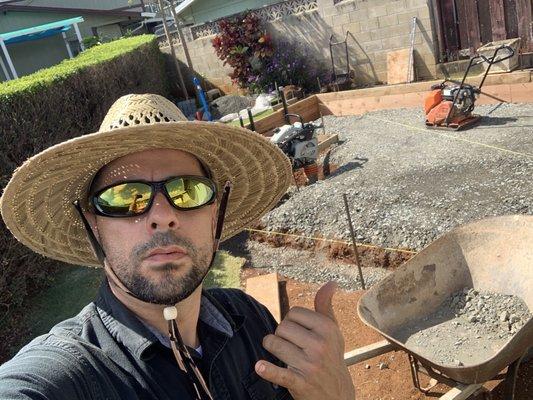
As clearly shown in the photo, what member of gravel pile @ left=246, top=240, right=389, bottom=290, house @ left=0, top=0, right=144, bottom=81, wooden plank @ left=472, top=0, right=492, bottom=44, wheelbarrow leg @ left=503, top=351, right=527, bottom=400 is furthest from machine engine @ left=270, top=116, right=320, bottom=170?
house @ left=0, top=0, right=144, bottom=81

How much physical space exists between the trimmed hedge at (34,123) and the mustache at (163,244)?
4196 mm

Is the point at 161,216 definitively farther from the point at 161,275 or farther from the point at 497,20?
the point at 497,20

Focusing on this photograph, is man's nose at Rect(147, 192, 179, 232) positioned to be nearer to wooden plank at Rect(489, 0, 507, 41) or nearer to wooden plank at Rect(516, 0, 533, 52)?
wooden plank at Rect(516, 0, 533, 52)

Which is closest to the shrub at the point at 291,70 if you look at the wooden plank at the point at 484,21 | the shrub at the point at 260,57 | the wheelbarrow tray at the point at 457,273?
the shrub at the point at 260,57

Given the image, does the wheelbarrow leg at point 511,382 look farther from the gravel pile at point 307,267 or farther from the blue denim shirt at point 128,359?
the blue denim shirt at point 128,359

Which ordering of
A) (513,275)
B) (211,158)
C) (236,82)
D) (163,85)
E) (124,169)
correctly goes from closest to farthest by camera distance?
(124,169) → (211,158) → (513,275) → (236,82) → (163,85)

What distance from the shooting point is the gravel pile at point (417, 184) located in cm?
563

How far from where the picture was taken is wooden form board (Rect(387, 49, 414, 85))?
37.8 feet

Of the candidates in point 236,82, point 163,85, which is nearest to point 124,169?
point 236,82

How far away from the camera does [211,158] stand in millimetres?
1883

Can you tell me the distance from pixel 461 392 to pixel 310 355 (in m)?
2.17

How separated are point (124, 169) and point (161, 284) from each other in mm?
413

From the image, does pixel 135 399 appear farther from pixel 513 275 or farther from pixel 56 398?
pixel 513 275

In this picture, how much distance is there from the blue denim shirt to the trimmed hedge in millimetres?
4059
